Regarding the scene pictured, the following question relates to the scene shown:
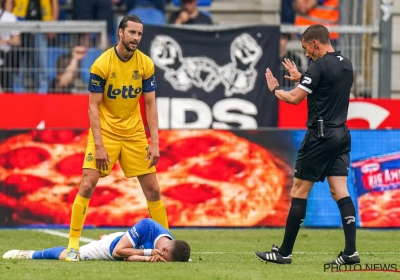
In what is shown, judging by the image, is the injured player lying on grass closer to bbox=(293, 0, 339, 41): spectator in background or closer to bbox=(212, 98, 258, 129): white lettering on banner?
bbox=(212, 98, 258, 129): white lettering on banner

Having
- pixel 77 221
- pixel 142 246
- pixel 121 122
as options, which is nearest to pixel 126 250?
pixel 142 246

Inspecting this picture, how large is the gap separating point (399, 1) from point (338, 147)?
10.5 metres

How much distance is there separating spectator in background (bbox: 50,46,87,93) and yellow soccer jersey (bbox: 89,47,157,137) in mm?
7059

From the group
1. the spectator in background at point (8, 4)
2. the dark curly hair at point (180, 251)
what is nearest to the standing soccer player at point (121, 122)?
the dark curly hair at point (180, 251)

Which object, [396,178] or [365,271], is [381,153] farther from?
[365,271]

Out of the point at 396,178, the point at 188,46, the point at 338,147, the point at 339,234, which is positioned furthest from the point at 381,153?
the point at 338,147

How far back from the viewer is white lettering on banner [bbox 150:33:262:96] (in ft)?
60.7

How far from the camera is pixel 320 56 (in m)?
10.4

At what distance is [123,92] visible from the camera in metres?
11.3

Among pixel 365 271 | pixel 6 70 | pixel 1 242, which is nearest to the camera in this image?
pixel 365 271

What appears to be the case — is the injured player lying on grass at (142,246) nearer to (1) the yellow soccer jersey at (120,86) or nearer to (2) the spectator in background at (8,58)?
(1) the yellow soccer jersey at (120,86)

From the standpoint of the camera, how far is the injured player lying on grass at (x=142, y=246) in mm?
10266

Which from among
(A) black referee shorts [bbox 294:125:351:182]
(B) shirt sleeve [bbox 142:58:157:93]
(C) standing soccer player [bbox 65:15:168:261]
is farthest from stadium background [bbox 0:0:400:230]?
(A) black referee shorts [bbox 294:125:351:182]

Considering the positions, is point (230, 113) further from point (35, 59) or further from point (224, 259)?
point (224, 259)
